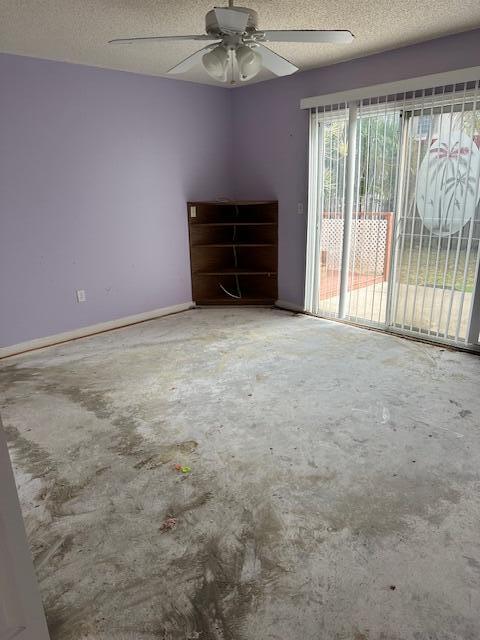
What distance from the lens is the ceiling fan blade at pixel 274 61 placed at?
2.48 m

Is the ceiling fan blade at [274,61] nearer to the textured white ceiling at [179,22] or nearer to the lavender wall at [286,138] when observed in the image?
the textured white ceiling at [179,22]

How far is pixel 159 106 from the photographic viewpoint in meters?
4.48

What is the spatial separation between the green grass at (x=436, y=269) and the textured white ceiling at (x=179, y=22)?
5.37ft

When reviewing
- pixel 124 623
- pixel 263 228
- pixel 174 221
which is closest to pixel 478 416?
pixel 124 623

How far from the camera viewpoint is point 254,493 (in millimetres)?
2039

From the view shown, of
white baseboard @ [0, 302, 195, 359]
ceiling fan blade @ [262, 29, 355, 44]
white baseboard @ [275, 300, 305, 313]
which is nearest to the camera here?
ceiling fan blade @ [262, 29, 355, 44]

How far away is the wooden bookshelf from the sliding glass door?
0.62 metres

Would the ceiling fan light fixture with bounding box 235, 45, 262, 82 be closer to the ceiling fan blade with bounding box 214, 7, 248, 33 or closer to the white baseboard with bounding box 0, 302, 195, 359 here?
the ceiling fan blade with bounding box 214, 7, 248, 33

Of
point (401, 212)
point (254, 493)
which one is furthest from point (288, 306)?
point (254, 493)

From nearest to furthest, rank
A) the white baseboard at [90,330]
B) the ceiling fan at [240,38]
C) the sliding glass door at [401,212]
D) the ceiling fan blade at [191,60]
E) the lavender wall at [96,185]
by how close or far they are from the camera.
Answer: the ceiling fan at [240,38] → the ceiling fan blade at [191,60] → the sliding glass door at [401,212] → the lavender wall at [96,185] → the white baseboard at [90,330]

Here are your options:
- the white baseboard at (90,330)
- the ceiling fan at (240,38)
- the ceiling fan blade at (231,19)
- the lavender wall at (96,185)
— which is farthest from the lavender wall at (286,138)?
the ceiling fan blade at (231,19)

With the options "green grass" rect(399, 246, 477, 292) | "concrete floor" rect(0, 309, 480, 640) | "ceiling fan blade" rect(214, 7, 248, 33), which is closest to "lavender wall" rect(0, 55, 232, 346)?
"concrete floor" rect(0, 309, 480, 640)

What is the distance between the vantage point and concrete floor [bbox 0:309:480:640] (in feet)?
4.88

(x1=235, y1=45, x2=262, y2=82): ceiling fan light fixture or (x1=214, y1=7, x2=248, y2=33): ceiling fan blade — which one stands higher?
(x1=214, y1=7, x2=248, y2=33): ceiling fan blade
